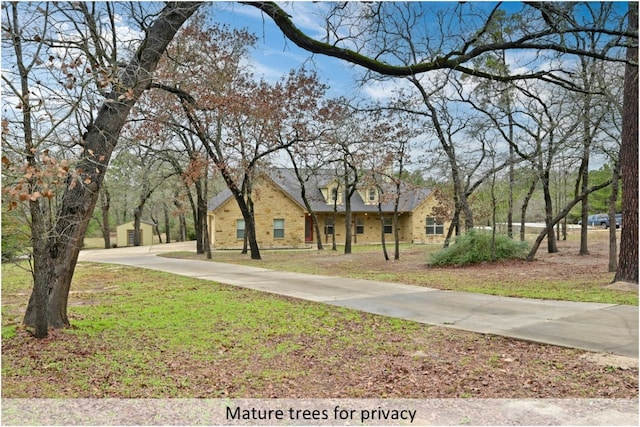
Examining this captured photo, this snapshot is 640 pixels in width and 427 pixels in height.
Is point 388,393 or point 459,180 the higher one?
point 459,180

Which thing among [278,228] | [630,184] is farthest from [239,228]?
[630,184]

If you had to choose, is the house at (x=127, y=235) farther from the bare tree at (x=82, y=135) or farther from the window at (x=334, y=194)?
the bare tree at (x=82, y=135)

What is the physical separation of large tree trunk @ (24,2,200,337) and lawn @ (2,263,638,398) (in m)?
0.52

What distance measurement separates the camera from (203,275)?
550 inches

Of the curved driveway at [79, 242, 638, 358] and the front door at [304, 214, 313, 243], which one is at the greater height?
the front door at [304, 214, 313, 243]

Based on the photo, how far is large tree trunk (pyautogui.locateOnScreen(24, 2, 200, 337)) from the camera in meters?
5.98

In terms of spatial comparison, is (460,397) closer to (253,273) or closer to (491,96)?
(253,273)

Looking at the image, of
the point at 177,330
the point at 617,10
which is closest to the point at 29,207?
the point at 177,330

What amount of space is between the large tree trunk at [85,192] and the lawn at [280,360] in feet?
1.70

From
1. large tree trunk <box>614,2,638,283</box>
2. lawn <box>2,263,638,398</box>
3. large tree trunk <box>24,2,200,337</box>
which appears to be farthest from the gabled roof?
large tree trunk <box>24,2,200,337</box>

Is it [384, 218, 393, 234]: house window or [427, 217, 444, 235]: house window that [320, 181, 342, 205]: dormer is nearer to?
[384, 218, 393, 234]: house window

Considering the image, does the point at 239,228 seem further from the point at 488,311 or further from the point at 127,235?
the point at 488,311

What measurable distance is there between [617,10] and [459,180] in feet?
38.2

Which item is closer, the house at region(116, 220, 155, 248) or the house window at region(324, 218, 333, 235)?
the house window at region(324, 218, 333, 235)
